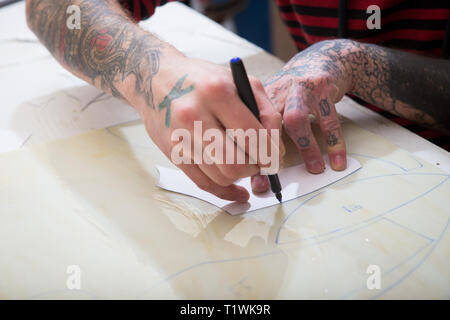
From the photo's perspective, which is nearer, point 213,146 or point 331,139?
point 213,146

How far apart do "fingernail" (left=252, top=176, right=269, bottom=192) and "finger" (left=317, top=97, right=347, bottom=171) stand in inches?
4.1

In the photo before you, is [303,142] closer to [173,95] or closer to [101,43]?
[173,95]

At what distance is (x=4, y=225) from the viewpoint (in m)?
0.48

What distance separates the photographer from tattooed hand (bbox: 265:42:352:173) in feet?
1.82

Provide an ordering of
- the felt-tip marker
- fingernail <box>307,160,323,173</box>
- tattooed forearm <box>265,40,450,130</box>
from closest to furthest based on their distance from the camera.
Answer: the felt-tip marker, fingernail <box>307,160,323,173</box>, tattooed forearm <box>265,40,450,130</box>

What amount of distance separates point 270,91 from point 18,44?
0.69m

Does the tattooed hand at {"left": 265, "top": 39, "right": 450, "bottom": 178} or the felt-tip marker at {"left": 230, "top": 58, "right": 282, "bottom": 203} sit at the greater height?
the felt-tip marker at {"left": 230, "top": 58, "right": 282, "bottom": 203}

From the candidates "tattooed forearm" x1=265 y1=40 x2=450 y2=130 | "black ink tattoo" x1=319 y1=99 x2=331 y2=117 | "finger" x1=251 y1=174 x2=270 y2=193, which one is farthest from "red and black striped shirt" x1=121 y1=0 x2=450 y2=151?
"finger" x1=251 y1=174 x2=270 y2=193

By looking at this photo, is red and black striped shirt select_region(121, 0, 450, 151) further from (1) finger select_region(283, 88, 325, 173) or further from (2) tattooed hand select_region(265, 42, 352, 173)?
(1) finger select_region(283, 88, 325, 173)

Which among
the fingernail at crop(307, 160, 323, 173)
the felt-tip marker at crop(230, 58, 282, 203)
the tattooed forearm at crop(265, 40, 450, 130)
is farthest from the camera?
the tattooed forearm at crop(265, 40, 450, 130)

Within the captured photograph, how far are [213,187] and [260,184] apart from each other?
0.21 ft

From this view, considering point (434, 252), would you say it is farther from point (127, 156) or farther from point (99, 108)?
point (99, 108)

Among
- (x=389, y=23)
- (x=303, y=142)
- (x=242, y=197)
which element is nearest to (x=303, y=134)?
(x=303, y=142)

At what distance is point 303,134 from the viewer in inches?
21.8
